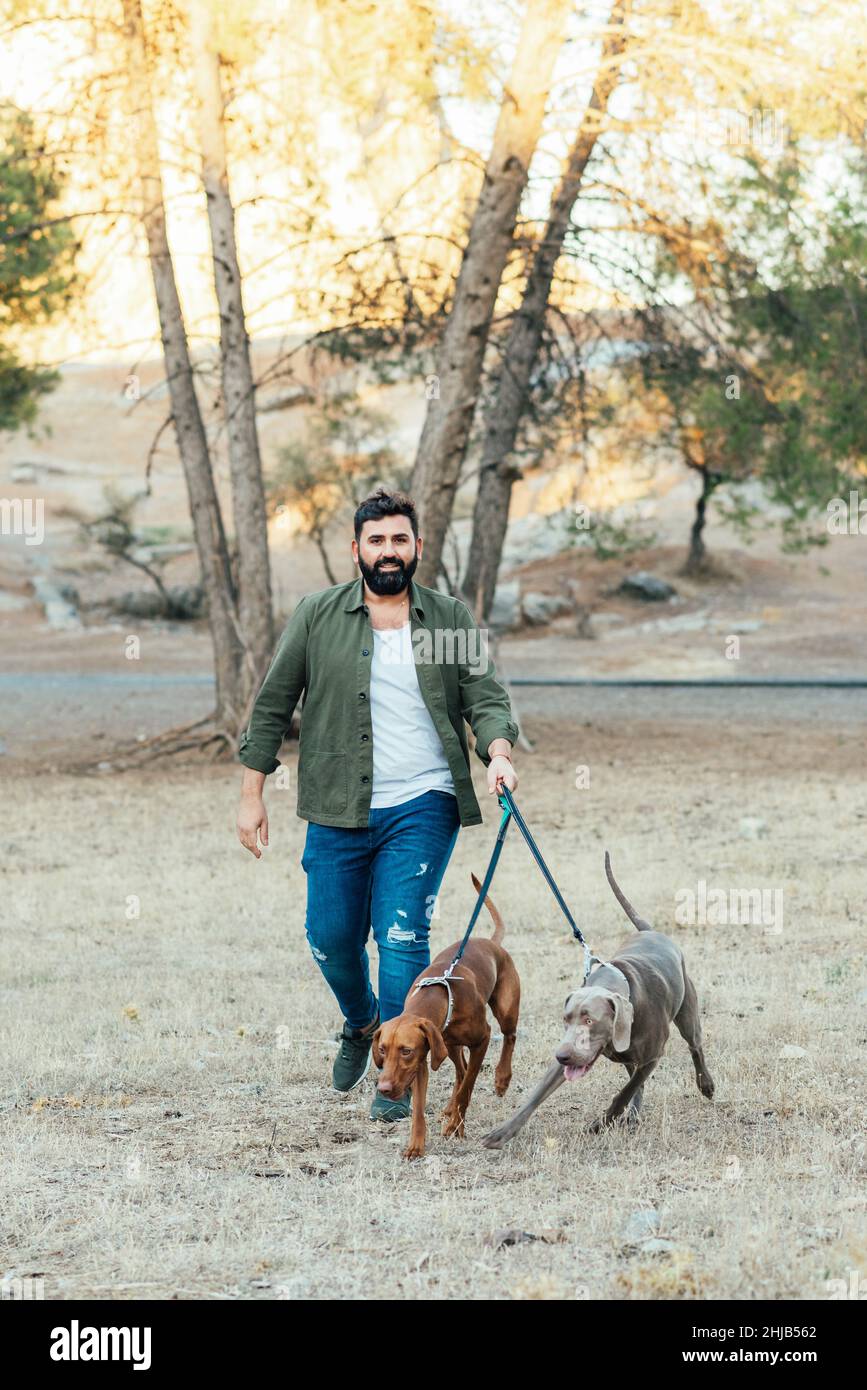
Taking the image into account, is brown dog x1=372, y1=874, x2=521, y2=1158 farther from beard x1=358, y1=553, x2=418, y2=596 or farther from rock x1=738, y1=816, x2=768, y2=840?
rock x1=738, y1=816, x2=768, y2=840

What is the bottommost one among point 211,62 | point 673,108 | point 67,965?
point 67,965

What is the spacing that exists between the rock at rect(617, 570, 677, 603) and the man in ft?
114

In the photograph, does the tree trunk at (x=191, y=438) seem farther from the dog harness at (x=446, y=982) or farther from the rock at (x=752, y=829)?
the dog harness at (x=446, y=982)

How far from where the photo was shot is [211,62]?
14.7 meters

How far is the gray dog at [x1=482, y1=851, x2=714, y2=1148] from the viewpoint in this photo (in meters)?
4.75

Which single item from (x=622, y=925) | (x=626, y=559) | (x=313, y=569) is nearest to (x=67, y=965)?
(x=622, y=925)

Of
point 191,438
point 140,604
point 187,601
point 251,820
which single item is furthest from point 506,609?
point 251,820

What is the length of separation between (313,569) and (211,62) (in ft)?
109

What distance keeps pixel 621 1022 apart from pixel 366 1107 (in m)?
1.25

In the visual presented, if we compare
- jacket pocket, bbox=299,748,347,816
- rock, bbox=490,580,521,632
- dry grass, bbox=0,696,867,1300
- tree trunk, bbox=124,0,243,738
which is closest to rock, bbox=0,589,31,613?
rock, bbox=490,580,521,632

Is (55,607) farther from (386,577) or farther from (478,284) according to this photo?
(386,577)

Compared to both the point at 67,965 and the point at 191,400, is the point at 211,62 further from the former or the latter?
the point at 67,965

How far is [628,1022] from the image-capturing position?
483cm

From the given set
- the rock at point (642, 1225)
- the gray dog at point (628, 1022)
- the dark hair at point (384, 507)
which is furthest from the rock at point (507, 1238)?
the dark hair at point (384, 507)
